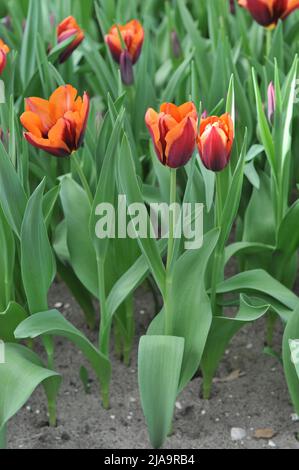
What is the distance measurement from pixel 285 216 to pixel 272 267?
168mm

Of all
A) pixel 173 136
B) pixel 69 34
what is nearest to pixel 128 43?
pixel 69 34

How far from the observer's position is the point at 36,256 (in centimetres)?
160

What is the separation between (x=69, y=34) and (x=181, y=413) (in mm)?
913

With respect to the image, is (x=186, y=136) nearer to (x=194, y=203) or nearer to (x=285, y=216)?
(x=194, y=203)

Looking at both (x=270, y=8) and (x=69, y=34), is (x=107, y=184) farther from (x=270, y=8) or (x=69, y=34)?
(x=270, y=8)

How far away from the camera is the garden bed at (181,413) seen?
1.72 meters

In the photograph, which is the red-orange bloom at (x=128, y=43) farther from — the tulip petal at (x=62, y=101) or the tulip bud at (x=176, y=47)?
the tulip petal at (x=62, y=101)

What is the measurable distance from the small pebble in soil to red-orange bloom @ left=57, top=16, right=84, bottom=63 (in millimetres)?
965

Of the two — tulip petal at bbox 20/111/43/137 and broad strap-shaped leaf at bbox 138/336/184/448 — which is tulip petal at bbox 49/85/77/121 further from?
broad strap-shaped leaf at bbox 138/336/184/448

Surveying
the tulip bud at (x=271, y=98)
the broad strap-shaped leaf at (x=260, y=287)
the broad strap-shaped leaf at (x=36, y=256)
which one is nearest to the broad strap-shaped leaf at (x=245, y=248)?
the broad strap-shaped leaf at (x=260, y=287)

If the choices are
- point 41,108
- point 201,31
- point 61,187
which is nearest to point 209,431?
point 61,187

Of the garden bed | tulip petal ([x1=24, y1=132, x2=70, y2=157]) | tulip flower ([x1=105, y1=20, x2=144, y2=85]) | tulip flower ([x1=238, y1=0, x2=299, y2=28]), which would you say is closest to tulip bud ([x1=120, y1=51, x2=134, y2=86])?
tulip flower ([x1=105, y1=20, x2=144, y2=85])

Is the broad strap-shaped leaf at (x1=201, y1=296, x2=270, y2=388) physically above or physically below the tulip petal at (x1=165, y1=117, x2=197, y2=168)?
below

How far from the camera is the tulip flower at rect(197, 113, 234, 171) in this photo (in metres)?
1.41
